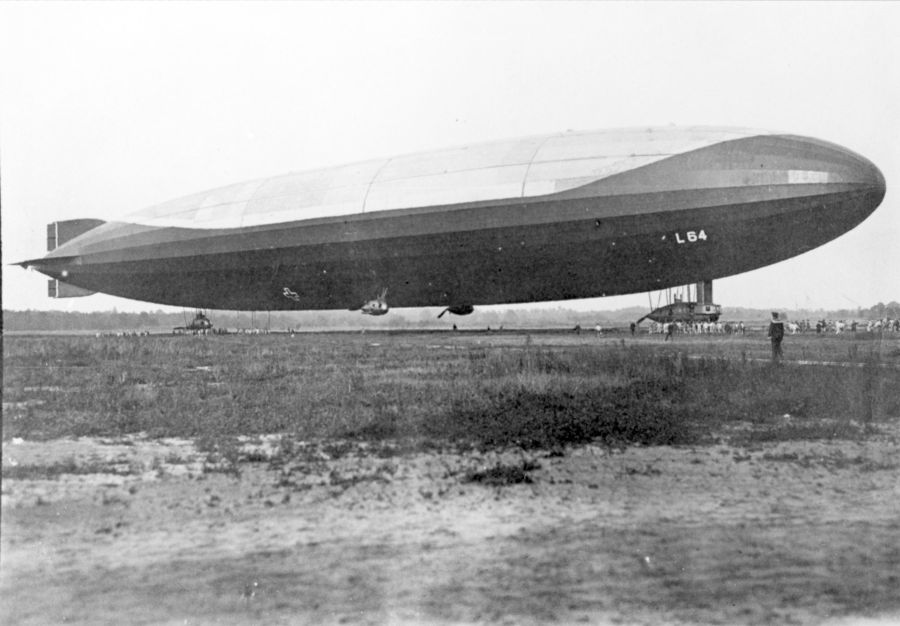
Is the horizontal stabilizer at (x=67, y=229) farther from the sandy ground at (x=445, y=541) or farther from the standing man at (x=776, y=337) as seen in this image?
the standing man at (x=776, y=337)

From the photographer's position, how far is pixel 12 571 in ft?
16.3

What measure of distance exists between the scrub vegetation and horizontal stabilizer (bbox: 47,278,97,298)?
41.5 feet

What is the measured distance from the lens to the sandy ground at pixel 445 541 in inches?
172

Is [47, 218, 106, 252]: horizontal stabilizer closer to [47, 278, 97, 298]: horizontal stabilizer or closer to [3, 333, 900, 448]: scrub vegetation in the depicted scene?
[47, 278, 97, 298]: horizontal stabilizer

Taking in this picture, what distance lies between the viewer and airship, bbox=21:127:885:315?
17.2 metres

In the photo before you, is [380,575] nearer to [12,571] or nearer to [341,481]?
[341,481]

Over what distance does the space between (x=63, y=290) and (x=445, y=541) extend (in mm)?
28676

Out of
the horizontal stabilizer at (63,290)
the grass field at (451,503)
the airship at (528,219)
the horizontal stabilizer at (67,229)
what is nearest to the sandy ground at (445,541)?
the grass field at (451,503)

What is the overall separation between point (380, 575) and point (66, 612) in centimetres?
196

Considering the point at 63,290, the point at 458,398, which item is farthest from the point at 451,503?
the point at 63,290

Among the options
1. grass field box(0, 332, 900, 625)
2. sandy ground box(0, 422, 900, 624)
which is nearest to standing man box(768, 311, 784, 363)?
grass field box(0, 332, 900, 625)

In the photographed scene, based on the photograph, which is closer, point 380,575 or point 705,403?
point 380,575

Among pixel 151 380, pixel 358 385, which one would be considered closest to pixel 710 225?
pixel 358 385

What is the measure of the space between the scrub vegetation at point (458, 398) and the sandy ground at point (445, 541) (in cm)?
122
